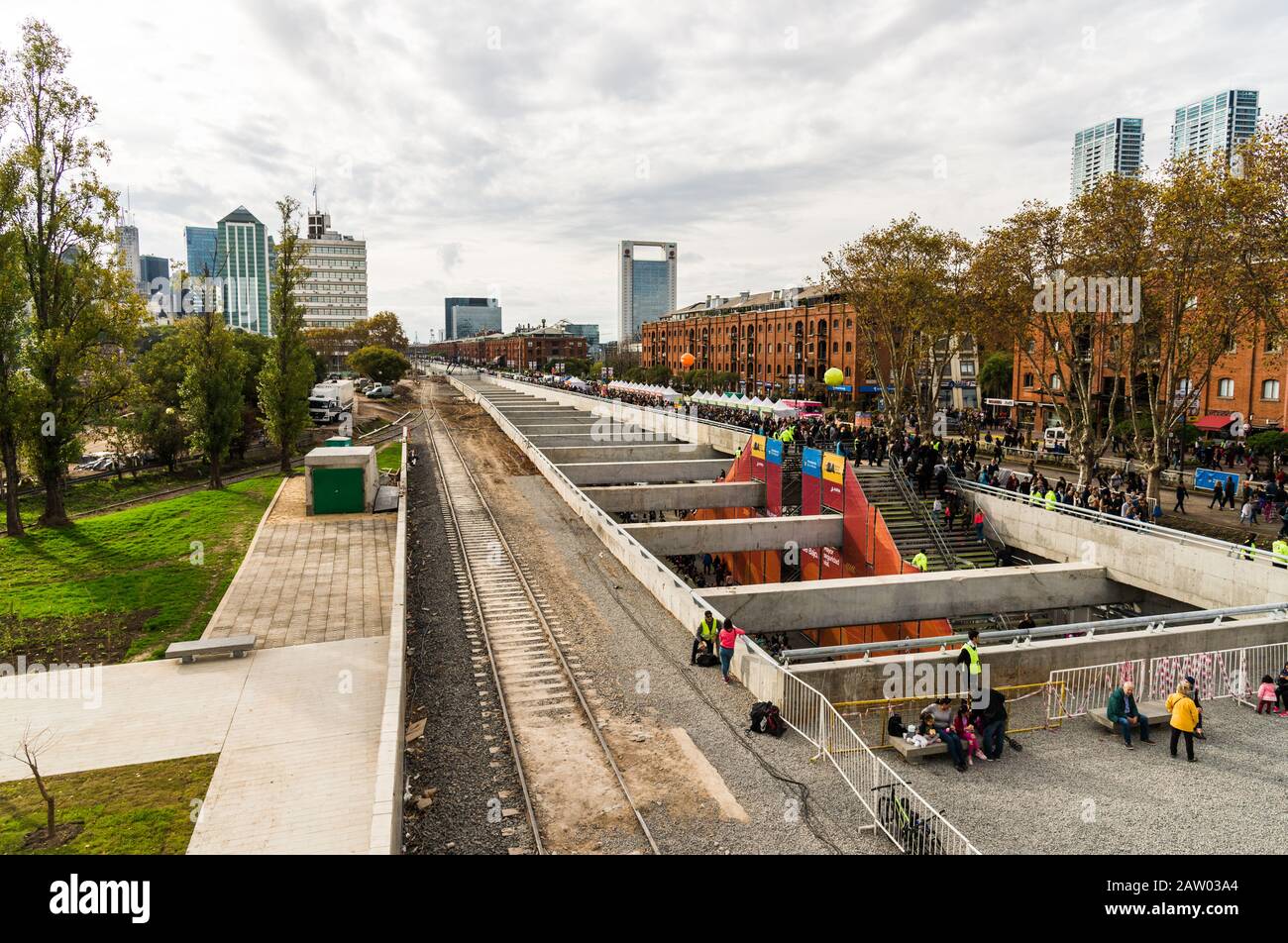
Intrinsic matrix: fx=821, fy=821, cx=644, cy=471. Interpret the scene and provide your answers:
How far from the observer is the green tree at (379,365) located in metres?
95.3

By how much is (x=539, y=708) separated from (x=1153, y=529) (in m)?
17.8

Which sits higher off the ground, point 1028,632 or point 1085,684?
point 1028,632

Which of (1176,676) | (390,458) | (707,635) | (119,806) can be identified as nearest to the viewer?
(119,806)

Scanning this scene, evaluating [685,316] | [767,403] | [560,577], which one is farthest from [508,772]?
[685,316]

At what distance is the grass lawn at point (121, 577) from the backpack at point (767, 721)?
45.7ft

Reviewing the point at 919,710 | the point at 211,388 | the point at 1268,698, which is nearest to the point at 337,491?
the point at 211,388

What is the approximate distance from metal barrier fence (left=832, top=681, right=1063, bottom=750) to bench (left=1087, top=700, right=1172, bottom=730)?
619mm

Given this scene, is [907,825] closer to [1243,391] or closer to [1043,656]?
[1043,656]

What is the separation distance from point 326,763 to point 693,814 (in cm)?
586

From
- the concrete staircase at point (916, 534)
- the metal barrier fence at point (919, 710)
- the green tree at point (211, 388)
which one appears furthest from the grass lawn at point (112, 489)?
the metal barrier fence at point (919, 710)

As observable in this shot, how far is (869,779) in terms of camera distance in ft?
38.2

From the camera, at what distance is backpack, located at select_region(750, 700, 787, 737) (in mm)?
13047

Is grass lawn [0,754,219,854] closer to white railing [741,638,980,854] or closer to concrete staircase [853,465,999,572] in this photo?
white railing [741,638,980,854]

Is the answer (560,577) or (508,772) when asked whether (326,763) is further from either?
(560,577)
